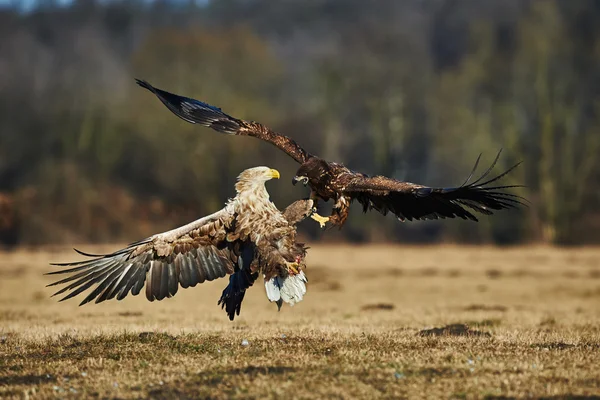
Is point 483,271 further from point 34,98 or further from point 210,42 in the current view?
point 34,98

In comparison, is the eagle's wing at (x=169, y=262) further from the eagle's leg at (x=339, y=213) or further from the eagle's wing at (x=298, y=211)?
the eagle's leg at (x=339, y=213)

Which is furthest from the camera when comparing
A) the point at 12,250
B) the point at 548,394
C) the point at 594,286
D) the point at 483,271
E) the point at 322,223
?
the point at 12,250

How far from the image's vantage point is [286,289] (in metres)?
9.05

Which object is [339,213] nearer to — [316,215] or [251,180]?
[316,215]

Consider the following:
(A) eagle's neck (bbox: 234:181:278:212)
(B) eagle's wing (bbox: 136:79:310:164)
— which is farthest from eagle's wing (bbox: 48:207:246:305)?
(B) eagle's wing (bbox: 136:79:310:164)

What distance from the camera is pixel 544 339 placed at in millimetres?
9156

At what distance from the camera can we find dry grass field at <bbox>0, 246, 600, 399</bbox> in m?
6.57

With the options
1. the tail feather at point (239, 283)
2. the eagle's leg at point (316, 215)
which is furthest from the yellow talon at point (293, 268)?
the eagle's leg at point (316, 215)

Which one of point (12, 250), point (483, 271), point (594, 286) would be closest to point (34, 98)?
point (12, 250)

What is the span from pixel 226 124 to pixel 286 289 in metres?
2.41

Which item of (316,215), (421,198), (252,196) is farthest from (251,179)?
(421,198)

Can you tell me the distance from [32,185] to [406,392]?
34.2m

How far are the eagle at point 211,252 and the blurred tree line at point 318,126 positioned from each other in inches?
975

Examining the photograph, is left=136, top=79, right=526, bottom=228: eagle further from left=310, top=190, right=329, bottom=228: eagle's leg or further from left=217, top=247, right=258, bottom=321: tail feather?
left=217, top=247, right=258, bottom=321: tail feather
